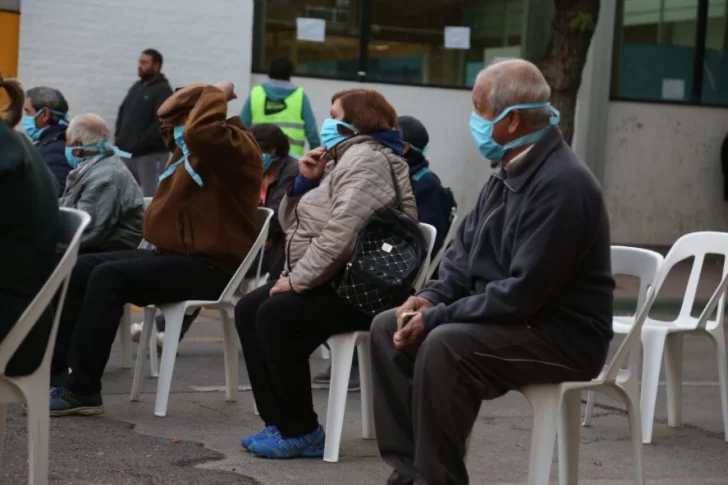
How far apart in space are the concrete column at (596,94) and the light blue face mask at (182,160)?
9.85 meters

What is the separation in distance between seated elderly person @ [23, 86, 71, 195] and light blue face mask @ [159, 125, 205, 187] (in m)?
1.48

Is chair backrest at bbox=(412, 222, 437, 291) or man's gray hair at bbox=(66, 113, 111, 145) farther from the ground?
man's gray hair at bbox=(66, 113, 111, 145)

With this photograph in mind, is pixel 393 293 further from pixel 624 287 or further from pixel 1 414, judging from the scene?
pixel 624 287

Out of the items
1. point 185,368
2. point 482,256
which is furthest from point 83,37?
point 482,256

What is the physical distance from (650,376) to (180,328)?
225 cm

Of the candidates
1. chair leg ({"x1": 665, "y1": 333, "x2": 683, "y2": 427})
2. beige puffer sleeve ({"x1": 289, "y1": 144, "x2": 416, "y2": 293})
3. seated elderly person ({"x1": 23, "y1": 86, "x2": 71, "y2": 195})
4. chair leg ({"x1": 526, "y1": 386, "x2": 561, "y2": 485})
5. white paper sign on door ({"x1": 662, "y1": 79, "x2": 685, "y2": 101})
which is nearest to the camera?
chair leg ({"x1": 526, "y1": 386, "x2": 561, "y2": 485})

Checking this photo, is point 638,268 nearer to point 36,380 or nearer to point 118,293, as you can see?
point 118,293

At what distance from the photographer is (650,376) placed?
20.7 ft

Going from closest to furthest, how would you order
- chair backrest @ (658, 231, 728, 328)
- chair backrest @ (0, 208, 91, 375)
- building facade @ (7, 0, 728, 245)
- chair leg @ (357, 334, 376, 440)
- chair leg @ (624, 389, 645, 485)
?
chair backrest @ (0, 208, 91, 375)
chair leg @ (624, 389, 645, 485)
chair leg @ (357, 334, 376, 440)
chair backrest @ (658, 231, 728, 328)
building facade @ (7, 0, 728, 245)

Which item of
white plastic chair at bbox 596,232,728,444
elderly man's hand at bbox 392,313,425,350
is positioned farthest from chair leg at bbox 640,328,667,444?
elderly man's hand at bbox 392,313,425,350

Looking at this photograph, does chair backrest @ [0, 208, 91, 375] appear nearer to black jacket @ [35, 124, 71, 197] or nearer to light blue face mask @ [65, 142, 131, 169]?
light blue face mask @ [65, 142, 131, 169]

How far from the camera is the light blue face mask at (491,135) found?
181 inches

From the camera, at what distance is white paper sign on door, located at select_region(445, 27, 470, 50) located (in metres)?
15.2

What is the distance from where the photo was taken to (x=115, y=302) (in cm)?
640
